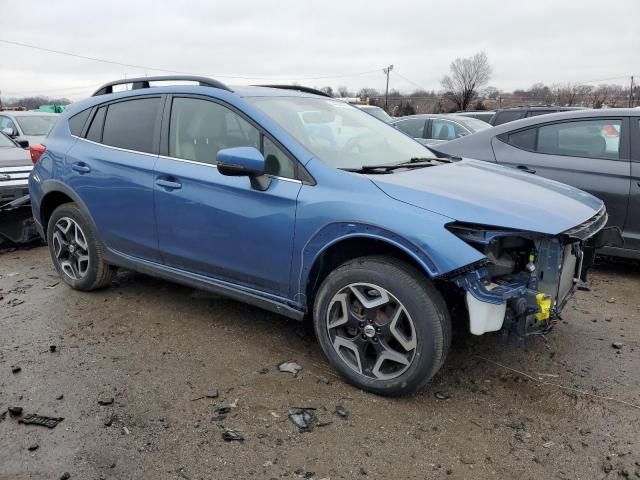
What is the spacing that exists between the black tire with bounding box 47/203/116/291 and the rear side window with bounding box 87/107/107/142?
0.59 meters

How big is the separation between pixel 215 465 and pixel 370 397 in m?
0.95

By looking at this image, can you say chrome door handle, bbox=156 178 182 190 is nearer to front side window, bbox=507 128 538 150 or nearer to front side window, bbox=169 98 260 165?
front side window, bbox=169 98 260 165

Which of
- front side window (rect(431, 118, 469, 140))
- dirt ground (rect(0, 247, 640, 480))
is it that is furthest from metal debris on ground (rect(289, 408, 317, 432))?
front side window (rect(431, 118, 469, 140))

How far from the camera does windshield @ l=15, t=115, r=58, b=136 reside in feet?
39.6

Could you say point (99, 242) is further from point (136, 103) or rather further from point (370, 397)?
point (370, 397)

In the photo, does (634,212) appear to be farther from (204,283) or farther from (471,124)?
(471,124)

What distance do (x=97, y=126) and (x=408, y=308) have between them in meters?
3.07

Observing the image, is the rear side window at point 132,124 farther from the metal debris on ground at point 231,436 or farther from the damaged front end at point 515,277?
the damaged front end at point 515,277

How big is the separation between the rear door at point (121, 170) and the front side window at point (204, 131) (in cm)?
19

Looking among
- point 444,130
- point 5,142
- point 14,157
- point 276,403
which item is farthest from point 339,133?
point 444,130

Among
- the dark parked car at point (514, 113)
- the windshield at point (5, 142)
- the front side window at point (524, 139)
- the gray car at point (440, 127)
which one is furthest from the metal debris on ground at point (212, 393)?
the dark parked car at point (514, 113)

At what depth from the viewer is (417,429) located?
2732mm

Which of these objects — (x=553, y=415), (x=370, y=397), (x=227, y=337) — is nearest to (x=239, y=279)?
(x=227, y=337)

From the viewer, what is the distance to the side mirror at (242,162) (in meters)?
3.08
